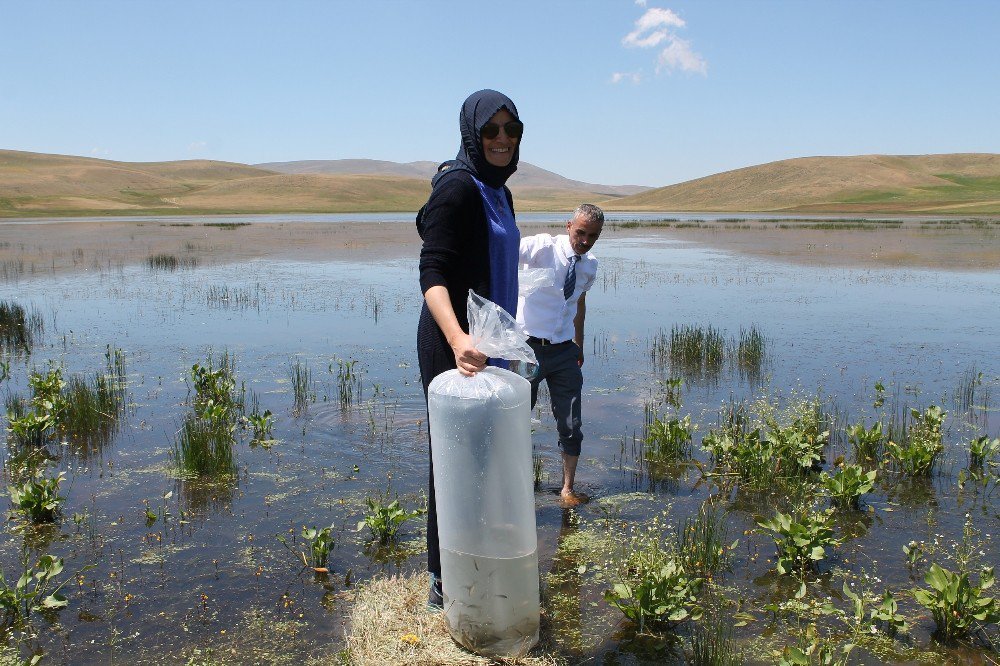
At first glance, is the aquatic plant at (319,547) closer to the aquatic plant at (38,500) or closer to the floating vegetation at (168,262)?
the aquatic plant at (38,500)

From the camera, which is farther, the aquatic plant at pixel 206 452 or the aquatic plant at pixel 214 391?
the aquatic plant at pixel 214 391

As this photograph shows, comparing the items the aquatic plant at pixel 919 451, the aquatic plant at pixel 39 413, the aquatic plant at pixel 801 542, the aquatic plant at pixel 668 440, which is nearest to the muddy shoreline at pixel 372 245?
the aquatic plant at pixel 39 413

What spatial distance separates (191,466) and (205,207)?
90.7m

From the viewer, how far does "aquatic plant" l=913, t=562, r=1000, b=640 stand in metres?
3.86

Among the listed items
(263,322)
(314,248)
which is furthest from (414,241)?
(263,322)

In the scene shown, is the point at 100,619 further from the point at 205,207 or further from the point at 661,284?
the point at 205,207

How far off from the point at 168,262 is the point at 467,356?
23367 mm

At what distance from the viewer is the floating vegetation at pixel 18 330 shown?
36.7ft

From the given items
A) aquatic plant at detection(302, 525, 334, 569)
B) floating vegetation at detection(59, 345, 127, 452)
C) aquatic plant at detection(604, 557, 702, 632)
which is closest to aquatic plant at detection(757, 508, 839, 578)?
aquatic plant at detection(604, 557, 702, 632)

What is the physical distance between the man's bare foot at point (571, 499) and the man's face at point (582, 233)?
1.71m

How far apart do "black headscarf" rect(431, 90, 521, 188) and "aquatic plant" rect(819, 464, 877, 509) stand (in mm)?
3437

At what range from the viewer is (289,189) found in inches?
4843

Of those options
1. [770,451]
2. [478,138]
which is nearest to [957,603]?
[770,451]

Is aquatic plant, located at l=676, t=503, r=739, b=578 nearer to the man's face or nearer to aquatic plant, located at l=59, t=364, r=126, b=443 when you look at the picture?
the man's face
